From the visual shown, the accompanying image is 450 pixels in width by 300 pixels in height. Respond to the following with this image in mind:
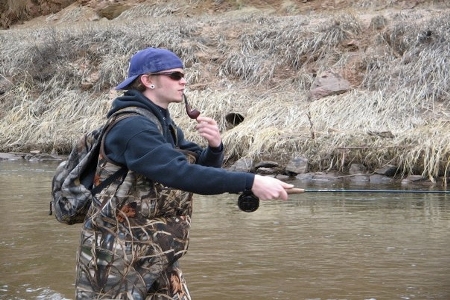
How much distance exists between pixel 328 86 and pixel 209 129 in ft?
39.8

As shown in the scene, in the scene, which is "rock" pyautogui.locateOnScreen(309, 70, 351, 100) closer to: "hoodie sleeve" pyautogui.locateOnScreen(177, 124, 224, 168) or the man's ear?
"hoodie sleeve" pyautogui.locateOnScreen(177, 124, 224, 168)

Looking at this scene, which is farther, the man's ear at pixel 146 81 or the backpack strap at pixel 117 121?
the man's ear at pixel 146 81

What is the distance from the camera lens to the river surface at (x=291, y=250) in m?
6.24

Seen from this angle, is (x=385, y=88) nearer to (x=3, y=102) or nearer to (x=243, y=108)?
(x=243, y=108)

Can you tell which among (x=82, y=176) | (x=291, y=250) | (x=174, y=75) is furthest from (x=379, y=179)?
(x=82, y=176)

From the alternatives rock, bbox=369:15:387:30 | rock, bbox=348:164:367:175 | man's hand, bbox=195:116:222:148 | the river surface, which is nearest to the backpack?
man's hand, bbox=195:116:222:148

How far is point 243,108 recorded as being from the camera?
636 inches

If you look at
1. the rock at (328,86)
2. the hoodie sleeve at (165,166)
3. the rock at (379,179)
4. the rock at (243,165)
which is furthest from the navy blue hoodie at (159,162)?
the rock at (328,86)

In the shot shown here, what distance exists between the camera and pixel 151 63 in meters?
3.77

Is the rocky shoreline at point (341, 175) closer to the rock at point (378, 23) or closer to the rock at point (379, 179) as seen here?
the rock at point (379, 179)

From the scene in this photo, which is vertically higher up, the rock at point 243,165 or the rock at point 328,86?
the rock at point 328,86

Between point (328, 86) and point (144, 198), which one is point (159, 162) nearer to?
point (144, 198)

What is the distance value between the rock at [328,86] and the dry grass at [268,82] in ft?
1.09

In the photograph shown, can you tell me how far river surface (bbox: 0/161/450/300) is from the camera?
624 centimetres
